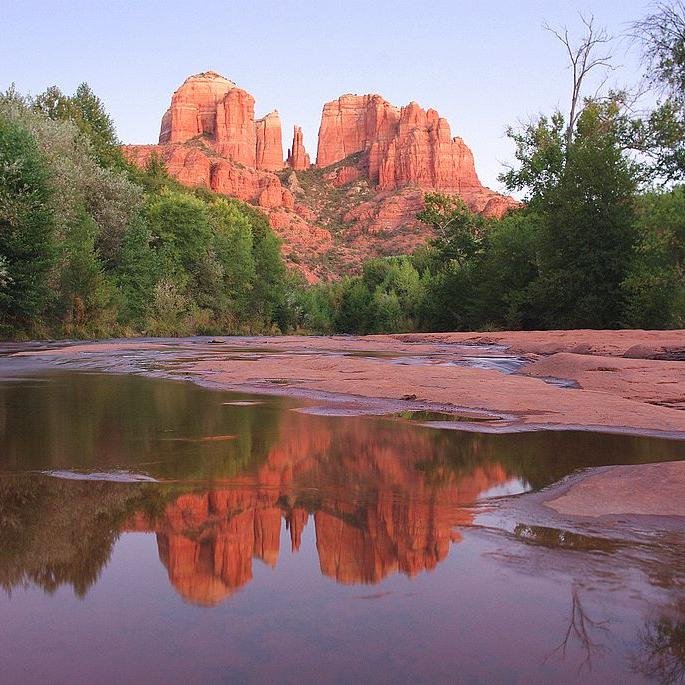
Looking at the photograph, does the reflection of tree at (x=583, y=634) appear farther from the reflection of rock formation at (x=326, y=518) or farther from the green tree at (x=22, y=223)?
the green tree at (x=22, y=223)

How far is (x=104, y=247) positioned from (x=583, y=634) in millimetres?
36499

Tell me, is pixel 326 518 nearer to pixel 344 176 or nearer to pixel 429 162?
pixel 344 176

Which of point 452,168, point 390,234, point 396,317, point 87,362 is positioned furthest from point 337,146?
point 87,362

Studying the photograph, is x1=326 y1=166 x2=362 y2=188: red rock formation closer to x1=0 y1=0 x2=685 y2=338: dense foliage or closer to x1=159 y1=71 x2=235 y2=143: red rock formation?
x1=159 y1=71 x2=235 y2=143: red rock formation

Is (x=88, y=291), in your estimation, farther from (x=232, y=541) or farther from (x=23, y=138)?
(x=232, y=541)

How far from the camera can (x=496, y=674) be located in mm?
2006

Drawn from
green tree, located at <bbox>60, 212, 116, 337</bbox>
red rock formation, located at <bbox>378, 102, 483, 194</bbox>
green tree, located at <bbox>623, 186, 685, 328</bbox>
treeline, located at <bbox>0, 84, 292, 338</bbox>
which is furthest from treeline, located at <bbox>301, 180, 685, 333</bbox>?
red rock formation, located at <bbox>378, 102, 483, 194</bbox>

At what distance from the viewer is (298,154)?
175750mm

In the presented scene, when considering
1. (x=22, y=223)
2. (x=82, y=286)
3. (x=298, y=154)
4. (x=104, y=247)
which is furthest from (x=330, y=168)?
(x=22, y=223)

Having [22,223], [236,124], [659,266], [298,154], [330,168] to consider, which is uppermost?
[236,124]

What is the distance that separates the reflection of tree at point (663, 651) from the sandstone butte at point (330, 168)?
Result: 10005cm

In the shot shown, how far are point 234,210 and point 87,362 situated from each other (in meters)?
46.6

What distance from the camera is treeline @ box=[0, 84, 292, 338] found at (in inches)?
993

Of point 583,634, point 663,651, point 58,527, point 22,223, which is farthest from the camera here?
point 22,223
